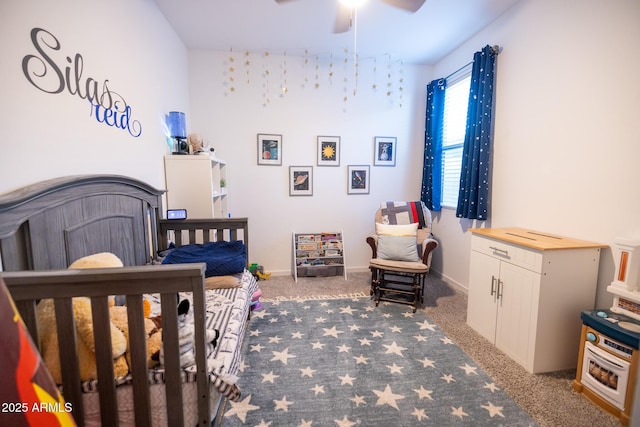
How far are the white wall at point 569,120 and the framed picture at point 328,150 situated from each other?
1667mm

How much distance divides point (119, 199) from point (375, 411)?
6.21 ft

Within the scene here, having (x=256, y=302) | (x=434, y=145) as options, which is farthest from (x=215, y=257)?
(x=434, y=145)

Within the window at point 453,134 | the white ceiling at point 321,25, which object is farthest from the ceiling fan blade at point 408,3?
the window at point 453,134

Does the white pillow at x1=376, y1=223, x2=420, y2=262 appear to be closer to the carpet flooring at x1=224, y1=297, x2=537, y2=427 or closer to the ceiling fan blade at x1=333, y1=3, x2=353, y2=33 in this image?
the carpet flooring at x1=224, y1=297, x2=537, y2=427

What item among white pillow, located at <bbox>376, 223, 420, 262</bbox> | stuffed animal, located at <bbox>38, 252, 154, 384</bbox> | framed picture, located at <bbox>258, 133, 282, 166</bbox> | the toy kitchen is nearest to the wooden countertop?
the toy kitchen

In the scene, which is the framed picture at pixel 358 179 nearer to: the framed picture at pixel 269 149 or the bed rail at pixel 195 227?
the framed picture at pixel 269 149

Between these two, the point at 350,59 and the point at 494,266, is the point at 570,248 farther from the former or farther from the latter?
the point at 350,59

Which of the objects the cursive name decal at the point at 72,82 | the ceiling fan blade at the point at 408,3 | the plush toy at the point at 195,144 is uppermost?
the ceiling fan blade at the point at 408,3

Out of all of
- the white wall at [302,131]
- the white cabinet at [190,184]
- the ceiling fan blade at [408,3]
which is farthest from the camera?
the white wall at [302,131]

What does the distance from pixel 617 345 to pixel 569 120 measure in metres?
1.41

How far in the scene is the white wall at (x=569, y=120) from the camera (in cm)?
159

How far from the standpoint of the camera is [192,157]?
248 cm

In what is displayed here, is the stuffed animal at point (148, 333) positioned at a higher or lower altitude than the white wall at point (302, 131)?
lower

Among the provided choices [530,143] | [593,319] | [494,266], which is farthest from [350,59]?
[593,319]
